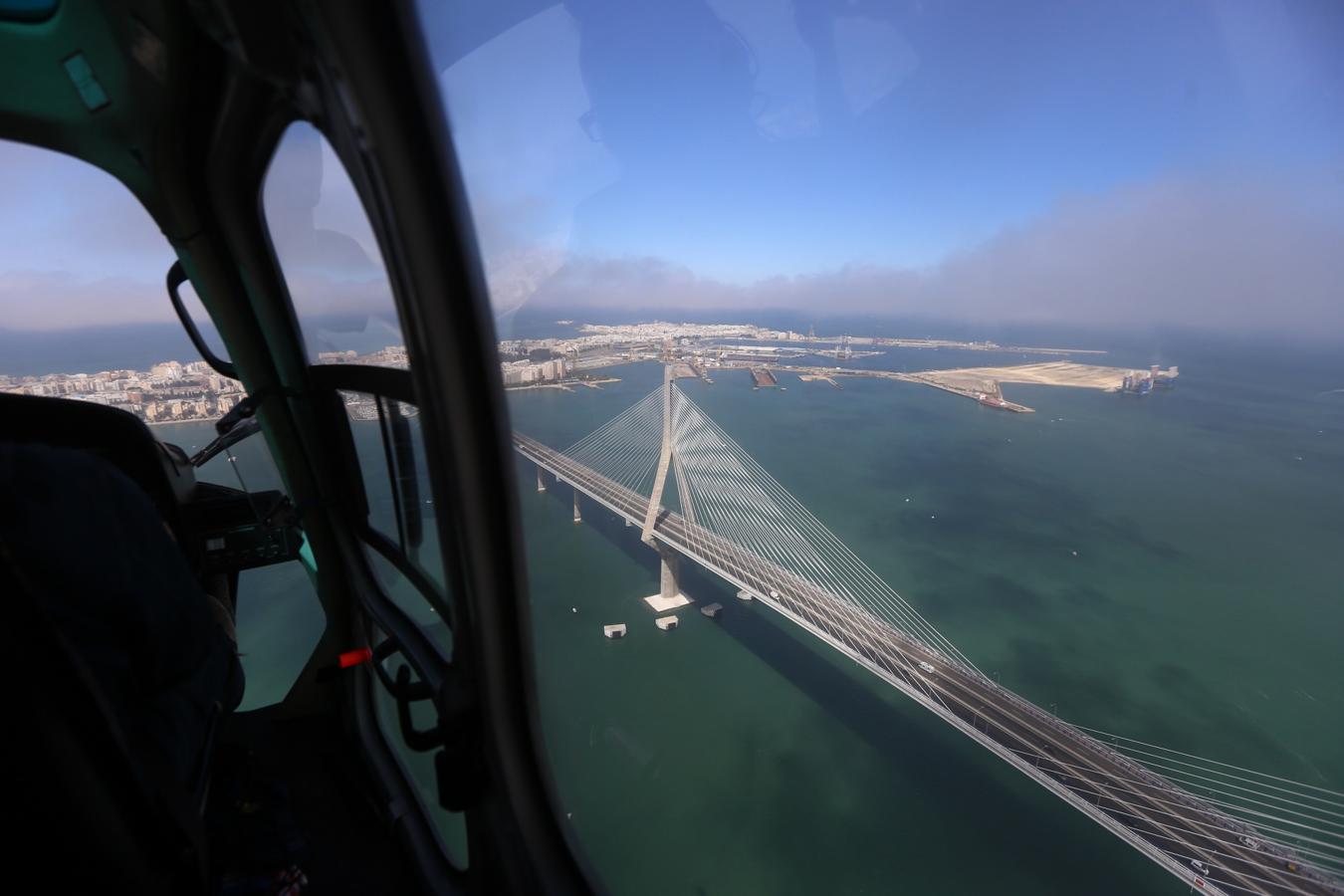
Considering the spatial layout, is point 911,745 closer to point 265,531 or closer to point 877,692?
point 877,692

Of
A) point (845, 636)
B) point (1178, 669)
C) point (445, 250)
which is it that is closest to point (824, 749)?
point (845, 636)

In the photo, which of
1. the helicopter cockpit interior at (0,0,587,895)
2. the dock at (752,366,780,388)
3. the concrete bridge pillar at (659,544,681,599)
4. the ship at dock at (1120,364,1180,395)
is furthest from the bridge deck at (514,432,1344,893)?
the ship at dock at (1120,364,1180,395)

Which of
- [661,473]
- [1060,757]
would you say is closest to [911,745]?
[1060,757]

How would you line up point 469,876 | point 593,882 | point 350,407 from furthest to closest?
1. point 350,407
2. point 469,876
3. point 593,882

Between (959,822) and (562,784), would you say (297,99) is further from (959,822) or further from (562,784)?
(959,822)

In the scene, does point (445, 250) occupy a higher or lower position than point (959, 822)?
higher
